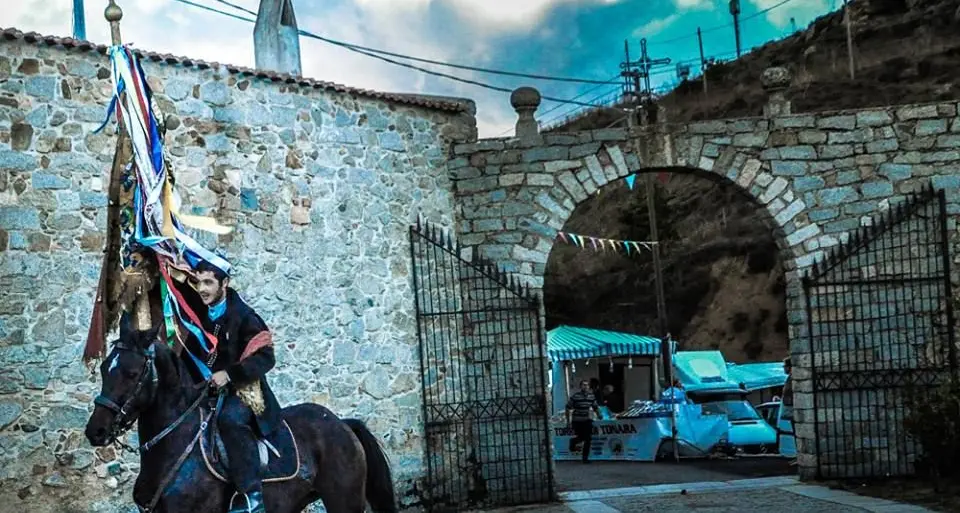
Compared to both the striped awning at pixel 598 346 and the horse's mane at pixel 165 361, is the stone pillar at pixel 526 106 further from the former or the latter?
the striped awning at pixel 598 346

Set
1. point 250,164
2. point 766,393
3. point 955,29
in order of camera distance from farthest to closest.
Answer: point 955,29 < point 766,393 < point 250,164

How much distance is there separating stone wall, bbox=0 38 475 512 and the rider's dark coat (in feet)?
10.8

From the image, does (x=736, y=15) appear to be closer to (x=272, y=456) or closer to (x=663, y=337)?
(x=663, y=337)

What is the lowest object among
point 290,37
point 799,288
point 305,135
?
point 799,288

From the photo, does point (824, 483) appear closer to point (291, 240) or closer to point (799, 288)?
point (799, 288)

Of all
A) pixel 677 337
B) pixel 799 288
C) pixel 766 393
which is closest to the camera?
pixel 799 288

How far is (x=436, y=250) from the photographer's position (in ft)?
39.9

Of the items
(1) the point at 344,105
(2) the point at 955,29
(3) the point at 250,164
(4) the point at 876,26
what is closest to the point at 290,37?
(1) the point at 344,105

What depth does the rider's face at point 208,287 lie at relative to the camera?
→ 21.1 feet

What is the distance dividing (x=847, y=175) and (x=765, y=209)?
93 cm

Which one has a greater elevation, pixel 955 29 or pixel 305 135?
pixel 955 29

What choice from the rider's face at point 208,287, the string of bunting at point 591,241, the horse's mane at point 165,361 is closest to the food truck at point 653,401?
the string of bunting at point 591,241

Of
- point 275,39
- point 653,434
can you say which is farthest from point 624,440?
point 275,39

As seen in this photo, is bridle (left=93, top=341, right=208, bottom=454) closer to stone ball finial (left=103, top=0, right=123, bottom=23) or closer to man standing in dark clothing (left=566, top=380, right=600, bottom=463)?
stone ball finial (left=103, top=0, right=123, bottom=23)
